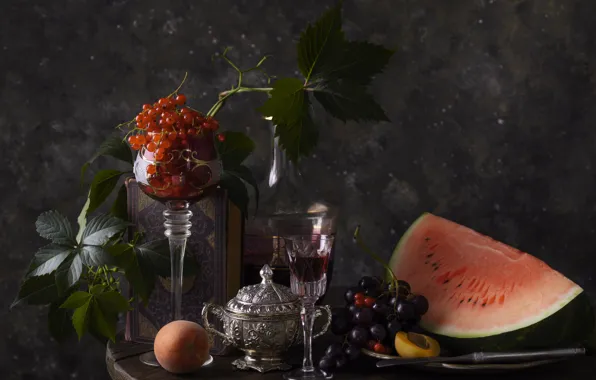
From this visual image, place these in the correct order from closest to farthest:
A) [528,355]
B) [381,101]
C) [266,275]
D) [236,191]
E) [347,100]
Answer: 1. [528,355]
2. [266,275]
3. [236,191]
4. [347,100]
5. [381,101]

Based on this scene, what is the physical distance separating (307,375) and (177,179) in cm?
42

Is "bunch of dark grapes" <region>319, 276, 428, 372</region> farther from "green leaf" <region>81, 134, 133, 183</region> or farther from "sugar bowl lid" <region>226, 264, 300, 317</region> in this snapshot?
"green leaf" <region>81, 134, 133, 183</region>

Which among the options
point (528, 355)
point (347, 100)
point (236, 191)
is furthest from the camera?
point (347, 100)

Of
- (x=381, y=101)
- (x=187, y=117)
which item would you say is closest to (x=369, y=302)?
(x=187, y=117)

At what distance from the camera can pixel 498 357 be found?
1.42 meters

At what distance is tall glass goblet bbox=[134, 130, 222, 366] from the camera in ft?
4.83

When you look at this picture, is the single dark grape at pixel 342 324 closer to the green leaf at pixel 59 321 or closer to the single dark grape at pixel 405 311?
the single dark grape at pixel 405 311

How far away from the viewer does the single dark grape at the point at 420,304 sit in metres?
1.55

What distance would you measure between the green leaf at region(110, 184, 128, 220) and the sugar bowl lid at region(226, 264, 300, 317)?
0.33m

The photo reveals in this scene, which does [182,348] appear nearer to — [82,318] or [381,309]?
[82,318]

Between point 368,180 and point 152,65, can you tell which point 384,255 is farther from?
point 152,65

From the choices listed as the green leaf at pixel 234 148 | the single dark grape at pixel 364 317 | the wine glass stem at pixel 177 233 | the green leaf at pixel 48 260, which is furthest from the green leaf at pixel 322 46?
the green leaf at pixel 48 260

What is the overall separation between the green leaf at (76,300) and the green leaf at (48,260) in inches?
2.6

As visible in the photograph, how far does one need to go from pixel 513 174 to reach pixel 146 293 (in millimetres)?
1132
